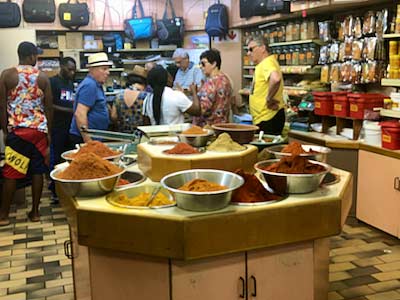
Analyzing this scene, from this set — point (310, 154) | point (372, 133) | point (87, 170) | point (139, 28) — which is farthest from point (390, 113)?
point (139, 28)

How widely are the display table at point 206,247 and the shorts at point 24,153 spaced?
2439 mm

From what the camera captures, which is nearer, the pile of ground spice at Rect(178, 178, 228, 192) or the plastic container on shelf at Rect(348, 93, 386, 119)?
the pile of ground spice at Rect(178, 178, 228, 192)

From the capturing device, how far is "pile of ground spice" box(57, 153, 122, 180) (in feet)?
7.34

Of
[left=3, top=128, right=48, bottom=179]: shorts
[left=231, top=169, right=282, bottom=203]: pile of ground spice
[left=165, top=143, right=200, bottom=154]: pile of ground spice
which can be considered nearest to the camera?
[left=231, top=169, right=282, bottom=203]: pile of ground spice

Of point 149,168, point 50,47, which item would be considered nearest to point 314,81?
point 149,168

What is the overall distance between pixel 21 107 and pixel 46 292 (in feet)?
6.31

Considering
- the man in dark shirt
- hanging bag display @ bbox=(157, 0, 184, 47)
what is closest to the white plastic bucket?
the man in dark shirt

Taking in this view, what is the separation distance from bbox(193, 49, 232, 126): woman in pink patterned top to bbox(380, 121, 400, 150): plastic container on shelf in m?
1.43

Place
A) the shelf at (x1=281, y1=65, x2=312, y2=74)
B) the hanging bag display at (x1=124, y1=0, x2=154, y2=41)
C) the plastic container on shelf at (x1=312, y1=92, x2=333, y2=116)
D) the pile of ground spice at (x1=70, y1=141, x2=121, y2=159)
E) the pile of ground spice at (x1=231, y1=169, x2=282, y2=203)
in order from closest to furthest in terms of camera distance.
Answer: the pile of ground spice at (x1=231, y1=169, x2=282, y2=203) → the pile of ground spice at (x1=70, y1=141, x2=121, y2=159) → the plastic container on shelf at (x1=312, y1=92, x2=333, y2=116) → the shelf at (x1=281, y1=65, x2=312, y2=74) → the hanging bag display at (x1=124, y1=0, x2=154, y2=41)

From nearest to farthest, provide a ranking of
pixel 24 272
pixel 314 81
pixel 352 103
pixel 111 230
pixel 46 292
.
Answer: pixel 111 230 < pixel 46 292 < pixel 24 272 < pixel 352 103 < pixel 314 81

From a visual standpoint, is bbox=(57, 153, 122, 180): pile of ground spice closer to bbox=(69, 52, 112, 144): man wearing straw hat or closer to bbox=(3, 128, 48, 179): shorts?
bbox=(69, 52, 112, 144): man wearing straw hat

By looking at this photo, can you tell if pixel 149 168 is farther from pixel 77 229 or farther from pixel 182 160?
pixel 77 229

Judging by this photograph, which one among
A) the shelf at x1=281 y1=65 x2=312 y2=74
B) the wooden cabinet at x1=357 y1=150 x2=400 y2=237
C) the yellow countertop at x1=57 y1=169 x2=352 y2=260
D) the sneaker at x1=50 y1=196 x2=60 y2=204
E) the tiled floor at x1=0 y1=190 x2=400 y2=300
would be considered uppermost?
the shelf at x1=281 y1=65 x2=312 y2=74

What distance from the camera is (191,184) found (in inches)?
82.9
